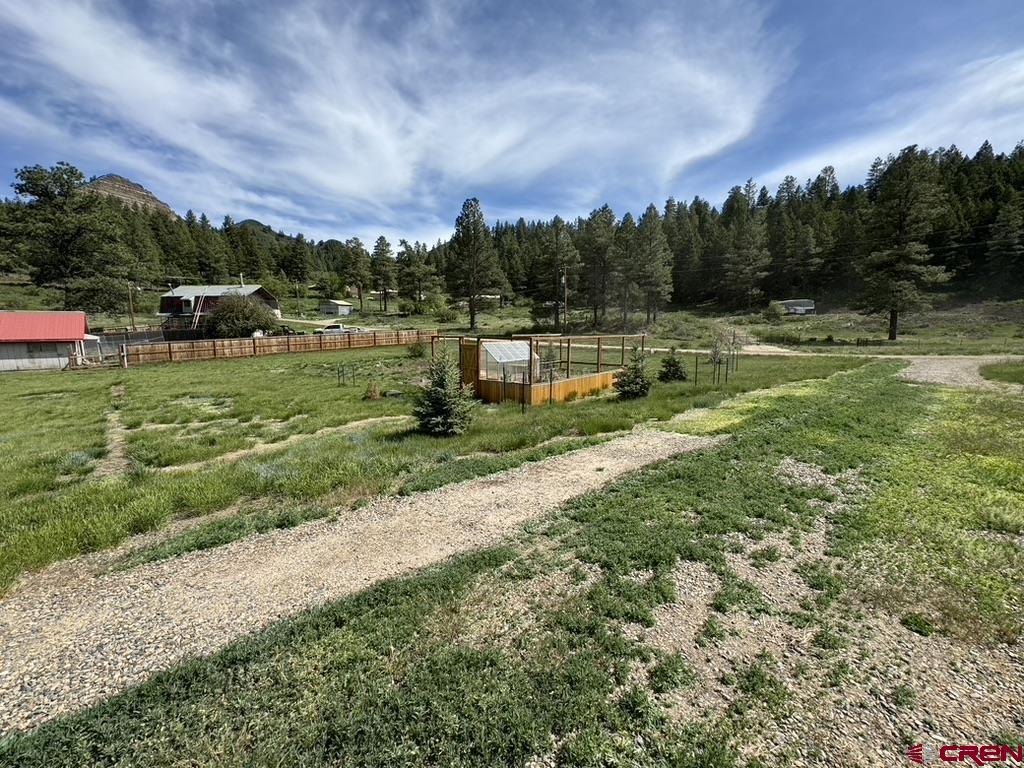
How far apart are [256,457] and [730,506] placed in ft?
33.4

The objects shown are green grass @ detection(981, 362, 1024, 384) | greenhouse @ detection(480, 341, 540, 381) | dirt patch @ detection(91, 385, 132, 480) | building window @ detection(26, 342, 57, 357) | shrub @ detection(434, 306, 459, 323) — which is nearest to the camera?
dirt patch @ detection(91, 385, 132, 480)

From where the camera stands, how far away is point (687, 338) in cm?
4575

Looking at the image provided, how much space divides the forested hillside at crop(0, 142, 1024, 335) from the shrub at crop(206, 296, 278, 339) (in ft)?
30.6

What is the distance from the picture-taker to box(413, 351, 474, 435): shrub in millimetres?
11891

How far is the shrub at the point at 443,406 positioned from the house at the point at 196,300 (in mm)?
48630

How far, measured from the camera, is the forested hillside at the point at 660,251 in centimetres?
3778

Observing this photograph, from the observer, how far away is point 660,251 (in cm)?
5484

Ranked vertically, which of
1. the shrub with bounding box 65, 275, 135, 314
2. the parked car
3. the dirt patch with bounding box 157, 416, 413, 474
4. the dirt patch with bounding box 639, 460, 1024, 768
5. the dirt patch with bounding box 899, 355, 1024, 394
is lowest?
the dirt patch with bounding box 639, 460, 1024, 768

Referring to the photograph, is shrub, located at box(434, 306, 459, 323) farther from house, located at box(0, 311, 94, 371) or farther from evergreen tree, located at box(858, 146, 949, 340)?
evergreen tree, located at box(858, 146, 949, 340)

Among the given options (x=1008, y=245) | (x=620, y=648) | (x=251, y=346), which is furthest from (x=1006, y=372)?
(x=1008, y=245)

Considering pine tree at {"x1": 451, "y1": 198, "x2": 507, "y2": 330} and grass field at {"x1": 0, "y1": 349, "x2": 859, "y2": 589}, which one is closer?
grass field at {"x1": 0, "y1": 349, "x2": 859, "y2": 589}

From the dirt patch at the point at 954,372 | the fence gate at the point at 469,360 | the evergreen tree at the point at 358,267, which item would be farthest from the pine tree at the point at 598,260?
the evergreen tree at the point at 358,267

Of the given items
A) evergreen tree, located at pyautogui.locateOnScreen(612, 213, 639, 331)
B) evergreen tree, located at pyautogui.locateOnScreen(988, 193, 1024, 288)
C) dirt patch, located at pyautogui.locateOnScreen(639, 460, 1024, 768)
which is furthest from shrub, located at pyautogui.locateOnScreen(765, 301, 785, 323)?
dirt patch, located at pyautogui.locateOnScreen(639, 460, 1024, 768)

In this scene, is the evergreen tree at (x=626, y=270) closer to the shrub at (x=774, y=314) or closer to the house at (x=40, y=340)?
the shrub at (x=774, y=314)
